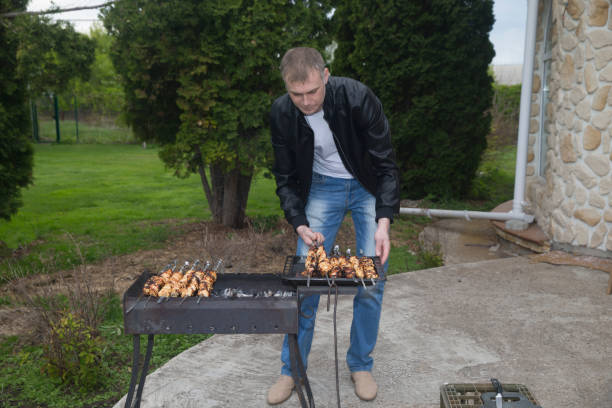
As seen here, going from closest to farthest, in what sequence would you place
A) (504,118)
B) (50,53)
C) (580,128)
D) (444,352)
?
1. (444,352)
2. (580,128)
3. (50,53)
4. (504,118)

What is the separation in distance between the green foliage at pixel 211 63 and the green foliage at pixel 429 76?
7.55ft

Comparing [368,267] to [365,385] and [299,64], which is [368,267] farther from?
[299,64]

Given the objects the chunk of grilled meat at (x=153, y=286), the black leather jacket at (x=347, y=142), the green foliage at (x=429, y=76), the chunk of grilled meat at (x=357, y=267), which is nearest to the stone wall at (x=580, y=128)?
the green foliage at (x=429, y=76)

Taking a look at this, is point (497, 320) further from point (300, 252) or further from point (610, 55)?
point (610, 55)

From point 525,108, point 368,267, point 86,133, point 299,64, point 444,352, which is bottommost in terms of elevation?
point 444,352

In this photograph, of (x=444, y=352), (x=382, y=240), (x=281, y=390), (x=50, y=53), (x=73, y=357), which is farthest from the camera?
(x=50, y=53)

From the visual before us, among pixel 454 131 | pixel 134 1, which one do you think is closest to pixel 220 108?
pixel 134 1

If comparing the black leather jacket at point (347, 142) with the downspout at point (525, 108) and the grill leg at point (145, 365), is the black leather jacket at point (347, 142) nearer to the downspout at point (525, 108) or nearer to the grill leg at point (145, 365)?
the grill leg at point (145, 365)

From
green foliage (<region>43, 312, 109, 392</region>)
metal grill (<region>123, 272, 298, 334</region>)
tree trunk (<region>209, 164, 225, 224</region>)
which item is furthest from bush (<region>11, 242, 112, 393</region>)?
tree trunk (<region>209, 164, 225, 224</region>)

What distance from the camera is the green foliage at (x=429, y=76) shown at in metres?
8.28

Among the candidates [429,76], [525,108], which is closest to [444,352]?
[525,108]

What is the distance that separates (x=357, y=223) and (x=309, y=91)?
3.05ft

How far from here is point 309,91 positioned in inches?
97.0

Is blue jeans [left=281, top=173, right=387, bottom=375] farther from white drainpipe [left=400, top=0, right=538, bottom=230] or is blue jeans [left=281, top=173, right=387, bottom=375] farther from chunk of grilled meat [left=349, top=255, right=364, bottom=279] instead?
white drainpipe [left=400, top=0, right=538, bottom=230]
